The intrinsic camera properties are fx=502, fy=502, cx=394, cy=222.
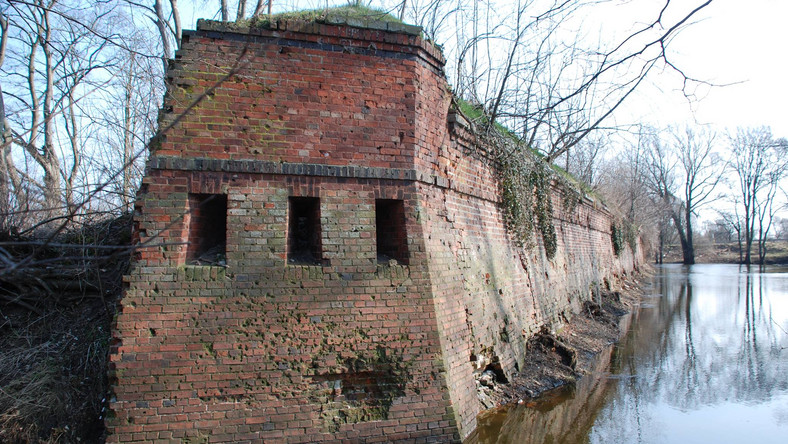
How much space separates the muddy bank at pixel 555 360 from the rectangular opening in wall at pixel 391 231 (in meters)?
2.25

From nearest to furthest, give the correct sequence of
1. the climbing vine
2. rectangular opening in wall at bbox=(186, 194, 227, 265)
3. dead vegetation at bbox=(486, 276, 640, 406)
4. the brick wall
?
the brick wall, rectangular opening in wall at bbox=(186, 194, 227, 265), dead vegetation at bbox=(486, 276, 640, 406), the climbing vine

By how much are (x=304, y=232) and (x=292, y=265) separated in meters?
0.62

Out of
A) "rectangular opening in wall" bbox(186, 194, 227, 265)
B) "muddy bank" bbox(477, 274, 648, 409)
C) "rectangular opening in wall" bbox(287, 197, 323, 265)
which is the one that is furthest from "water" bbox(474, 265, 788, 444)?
"rectangular opening in wall" bbox(186, 194, 227, 265)

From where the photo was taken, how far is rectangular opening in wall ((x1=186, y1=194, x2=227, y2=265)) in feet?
17.1

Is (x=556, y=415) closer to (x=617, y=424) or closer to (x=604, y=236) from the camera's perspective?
(x=617, y=424)

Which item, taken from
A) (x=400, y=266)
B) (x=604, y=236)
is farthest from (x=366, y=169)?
(x=604, y=236)

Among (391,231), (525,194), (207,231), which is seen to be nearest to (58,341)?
(207,231)

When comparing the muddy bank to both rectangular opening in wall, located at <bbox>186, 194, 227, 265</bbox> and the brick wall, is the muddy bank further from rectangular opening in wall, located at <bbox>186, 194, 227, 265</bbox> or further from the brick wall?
rectangular opening in wall, located at <bbox>186, 194, 227, 265</bbox>

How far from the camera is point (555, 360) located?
8336 mm

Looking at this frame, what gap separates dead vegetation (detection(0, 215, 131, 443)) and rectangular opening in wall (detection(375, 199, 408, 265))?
282 centimetres

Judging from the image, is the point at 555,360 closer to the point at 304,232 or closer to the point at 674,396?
the point at 674,396

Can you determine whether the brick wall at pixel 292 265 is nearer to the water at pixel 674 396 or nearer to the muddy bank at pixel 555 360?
the muddy bank at pixel 555 360

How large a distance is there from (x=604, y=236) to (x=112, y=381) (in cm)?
1873

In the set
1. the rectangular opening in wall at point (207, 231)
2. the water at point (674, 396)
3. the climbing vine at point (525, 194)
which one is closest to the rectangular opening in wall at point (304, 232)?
the rectangular opening in wall at point (207, 231)
